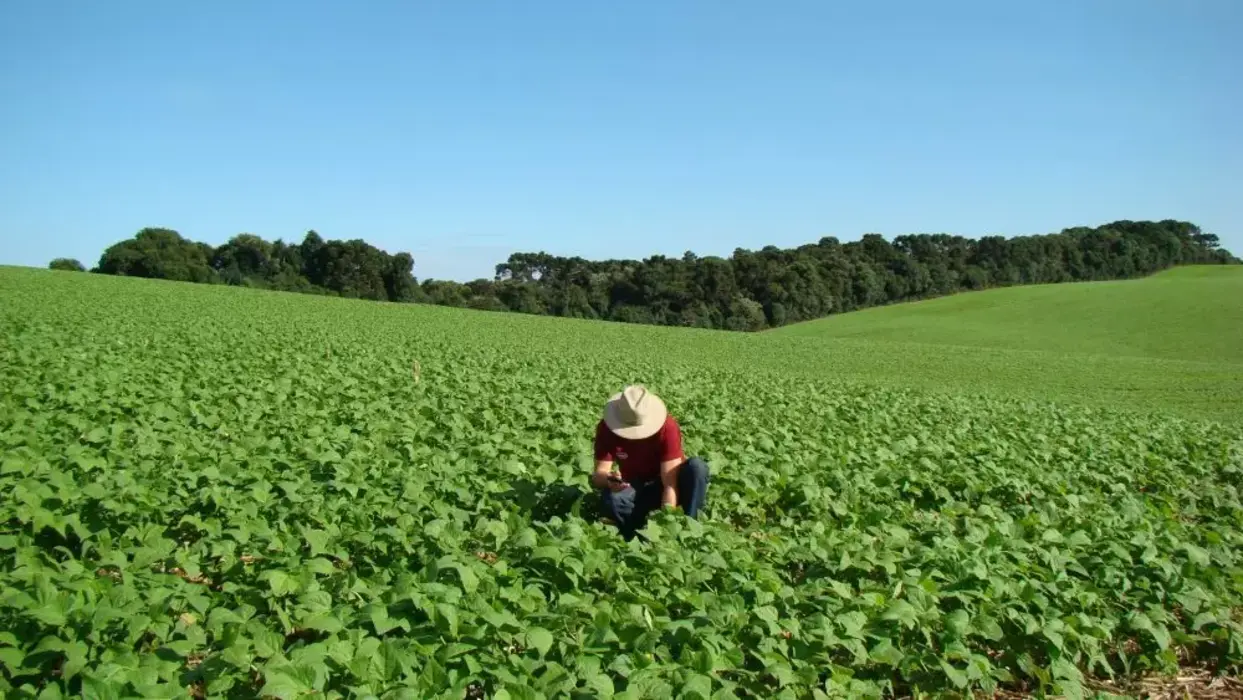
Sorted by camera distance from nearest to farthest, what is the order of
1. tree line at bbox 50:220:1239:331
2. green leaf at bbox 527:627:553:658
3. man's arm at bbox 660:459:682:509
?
green leaf at bbox 527:627:553:658, man's arm at bbox 660:459:682:509, tree line at bbox 50:220:1239:331

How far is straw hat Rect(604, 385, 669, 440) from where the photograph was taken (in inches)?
262

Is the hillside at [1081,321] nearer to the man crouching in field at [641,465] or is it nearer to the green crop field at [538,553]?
the green crop field at [538,553]

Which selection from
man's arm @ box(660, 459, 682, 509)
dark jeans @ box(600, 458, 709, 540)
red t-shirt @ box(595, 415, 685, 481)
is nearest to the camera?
man's arm @ box(660, 459, 682, 509)

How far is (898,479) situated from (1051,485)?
1880 millimetres

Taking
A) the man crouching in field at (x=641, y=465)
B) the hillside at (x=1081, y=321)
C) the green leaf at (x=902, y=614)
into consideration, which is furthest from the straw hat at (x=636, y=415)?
the hillside at (x=1081, y=321)

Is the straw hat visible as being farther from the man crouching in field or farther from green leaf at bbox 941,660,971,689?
green leaf at bbox 941,660,971,689

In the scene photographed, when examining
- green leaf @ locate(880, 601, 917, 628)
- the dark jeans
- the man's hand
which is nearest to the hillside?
the dark jeans

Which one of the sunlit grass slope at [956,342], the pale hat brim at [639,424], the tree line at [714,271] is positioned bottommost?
the sunlit grass slope at [956,342]

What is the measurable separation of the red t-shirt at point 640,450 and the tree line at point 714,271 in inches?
2938

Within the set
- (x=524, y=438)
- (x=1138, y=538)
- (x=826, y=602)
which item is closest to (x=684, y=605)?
(x=826, y=602)

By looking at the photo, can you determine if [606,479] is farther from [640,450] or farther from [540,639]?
[540,639]

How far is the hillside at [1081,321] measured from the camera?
53688 millimetres

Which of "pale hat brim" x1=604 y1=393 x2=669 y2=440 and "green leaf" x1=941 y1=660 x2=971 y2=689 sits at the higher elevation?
"pale hat brim" x1=604 y1=393 x2=669 y2=440

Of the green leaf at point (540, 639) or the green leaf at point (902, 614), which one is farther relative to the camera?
the green leaf at point (902, 614)
